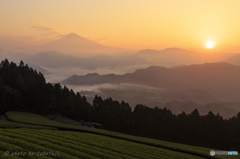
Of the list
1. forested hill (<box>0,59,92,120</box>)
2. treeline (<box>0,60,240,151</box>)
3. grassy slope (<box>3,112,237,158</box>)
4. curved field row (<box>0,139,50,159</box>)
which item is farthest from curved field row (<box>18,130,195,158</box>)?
treeline (<box>0,60,240,151</box>)

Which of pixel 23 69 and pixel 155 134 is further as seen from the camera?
pixel 23 69

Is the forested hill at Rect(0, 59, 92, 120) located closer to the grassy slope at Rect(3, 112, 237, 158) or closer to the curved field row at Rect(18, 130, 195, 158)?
the grassy slope at Rect(3, 112, 237, 158)

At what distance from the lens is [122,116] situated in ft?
295

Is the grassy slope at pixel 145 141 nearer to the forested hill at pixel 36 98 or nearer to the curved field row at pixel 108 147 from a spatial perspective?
the curved field row at pixel 108 147

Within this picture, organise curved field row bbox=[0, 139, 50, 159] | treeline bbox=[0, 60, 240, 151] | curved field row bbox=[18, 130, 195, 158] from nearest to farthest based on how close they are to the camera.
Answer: curved field row bbox=[0, 139, 50, 159] → curved field row bbox=[18, 130, 195, 158] → treeline bbox=[0, 60, 240, 151]

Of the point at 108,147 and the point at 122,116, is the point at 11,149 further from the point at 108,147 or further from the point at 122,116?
the point at 122,116

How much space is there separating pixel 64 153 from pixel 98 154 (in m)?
3.83

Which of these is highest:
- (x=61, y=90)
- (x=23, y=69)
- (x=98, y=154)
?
(x=23, y=69)

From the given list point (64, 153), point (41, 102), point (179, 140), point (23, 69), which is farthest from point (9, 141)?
point (23, 69)

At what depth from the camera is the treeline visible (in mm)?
70250

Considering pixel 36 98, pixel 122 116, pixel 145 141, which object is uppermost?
pixel 36 98

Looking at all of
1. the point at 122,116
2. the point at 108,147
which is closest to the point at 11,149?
the point at 108,147

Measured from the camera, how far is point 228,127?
234 feet

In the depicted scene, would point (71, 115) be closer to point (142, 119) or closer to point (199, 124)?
point (142, 119)
